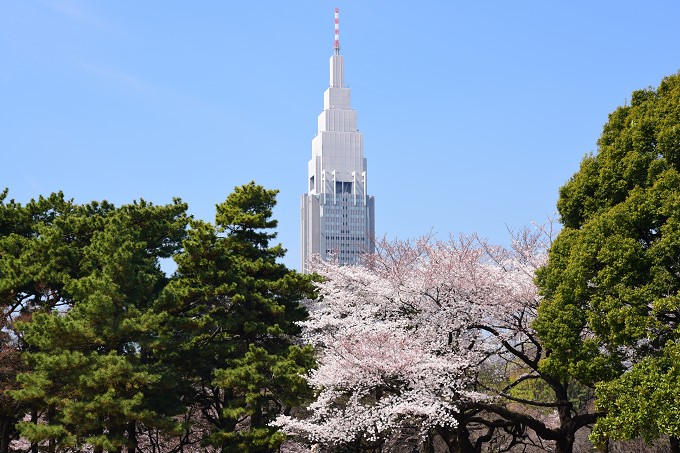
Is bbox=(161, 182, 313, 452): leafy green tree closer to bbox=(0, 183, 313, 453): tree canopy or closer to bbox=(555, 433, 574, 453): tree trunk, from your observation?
bbox=(0, 183, 313, 453): tree canopy

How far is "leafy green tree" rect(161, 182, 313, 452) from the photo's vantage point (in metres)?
19.7

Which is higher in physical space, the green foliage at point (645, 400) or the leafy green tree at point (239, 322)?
the leafy green tree at point (239, 322)

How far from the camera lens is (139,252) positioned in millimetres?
21906

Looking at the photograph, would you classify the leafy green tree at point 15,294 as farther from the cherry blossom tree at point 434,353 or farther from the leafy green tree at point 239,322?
the cherry blossom tree at point 434,353

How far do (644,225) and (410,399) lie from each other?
5814 millimetres

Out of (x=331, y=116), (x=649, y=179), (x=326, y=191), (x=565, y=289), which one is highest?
(x=331, y=116)

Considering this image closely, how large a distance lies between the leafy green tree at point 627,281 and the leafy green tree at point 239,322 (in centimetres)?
687

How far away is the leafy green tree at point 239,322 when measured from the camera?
64.6ft

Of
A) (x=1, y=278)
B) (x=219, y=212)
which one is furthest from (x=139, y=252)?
(x=1, y=278)

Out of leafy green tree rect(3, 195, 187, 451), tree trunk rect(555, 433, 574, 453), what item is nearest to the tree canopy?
leafy green tree rect(3, 195, 187, 451)

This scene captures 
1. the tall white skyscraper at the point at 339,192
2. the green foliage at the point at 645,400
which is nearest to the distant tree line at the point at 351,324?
the green foliage at the point at 645,400

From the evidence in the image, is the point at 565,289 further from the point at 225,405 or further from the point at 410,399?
the point at 225,405

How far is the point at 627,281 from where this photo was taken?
1406 centimetres

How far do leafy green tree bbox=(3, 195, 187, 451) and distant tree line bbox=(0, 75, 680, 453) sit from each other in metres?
0.05
